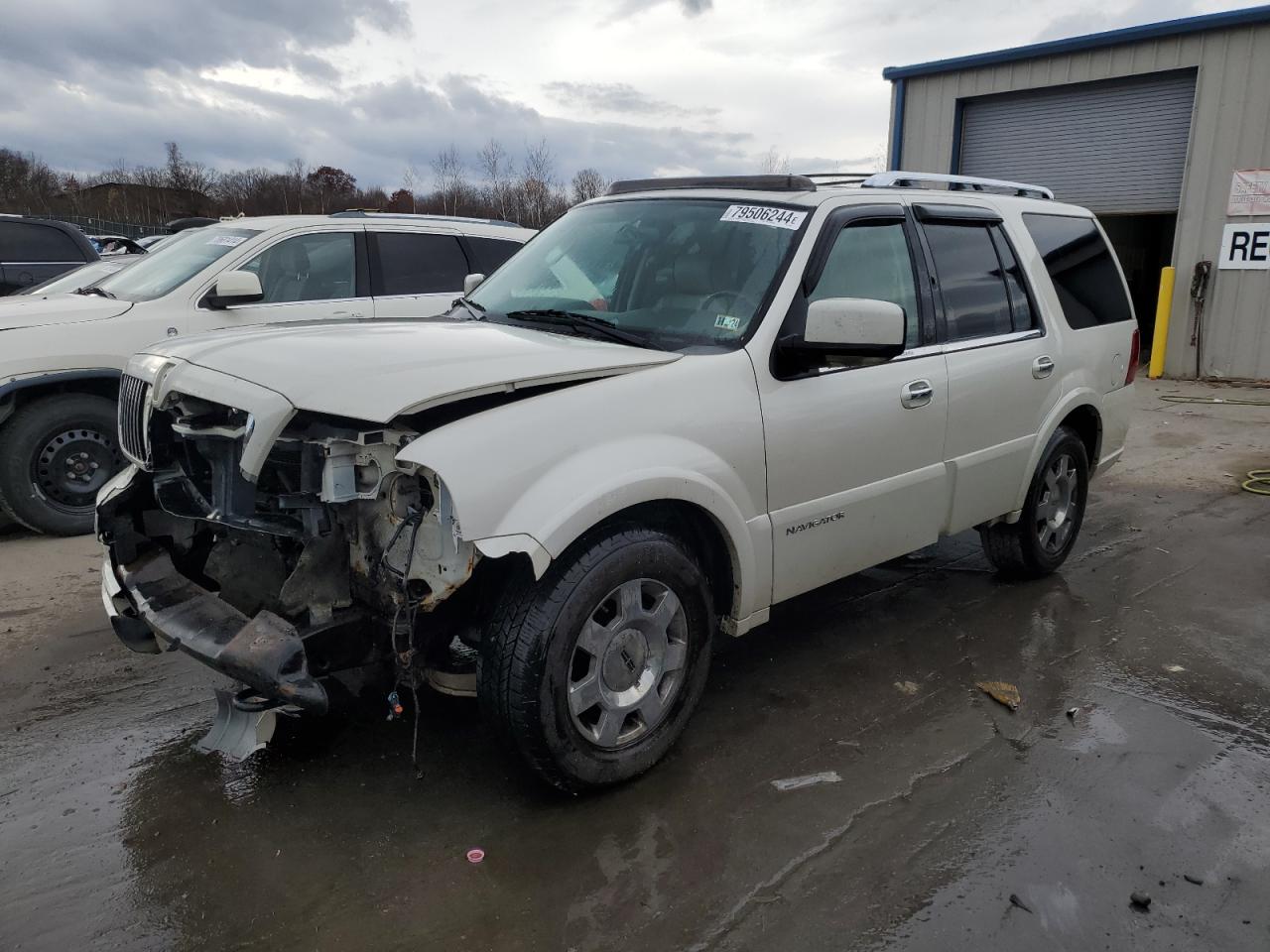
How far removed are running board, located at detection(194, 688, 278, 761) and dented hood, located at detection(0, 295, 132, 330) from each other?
3.96m

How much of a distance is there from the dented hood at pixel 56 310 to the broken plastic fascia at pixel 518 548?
15.0 feet

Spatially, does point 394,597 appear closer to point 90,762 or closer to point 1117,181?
point 90,762

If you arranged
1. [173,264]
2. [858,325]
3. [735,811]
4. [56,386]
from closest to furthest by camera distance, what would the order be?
1. [735,811]
2. [858,325]
3. [56,386]
4. [173,264]

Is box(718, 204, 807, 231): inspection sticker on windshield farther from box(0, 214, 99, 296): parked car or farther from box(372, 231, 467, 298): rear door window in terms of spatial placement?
box(0, 214, 99, 296): parked car

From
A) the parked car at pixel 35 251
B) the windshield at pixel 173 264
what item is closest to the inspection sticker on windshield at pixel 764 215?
the windshield at pixel 173 264

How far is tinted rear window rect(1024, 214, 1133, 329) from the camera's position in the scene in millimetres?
4887

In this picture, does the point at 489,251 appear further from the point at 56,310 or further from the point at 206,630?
the point at 206,630

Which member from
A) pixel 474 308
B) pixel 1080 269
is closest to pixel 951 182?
pixel 1080 269

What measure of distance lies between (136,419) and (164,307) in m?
3.17

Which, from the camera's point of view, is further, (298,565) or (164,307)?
(164,307)

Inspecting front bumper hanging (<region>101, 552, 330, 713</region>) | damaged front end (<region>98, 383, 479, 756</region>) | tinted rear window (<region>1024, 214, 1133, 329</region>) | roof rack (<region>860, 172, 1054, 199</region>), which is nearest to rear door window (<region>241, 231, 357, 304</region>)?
damaged front end (<region>98, 383, 479, 756</region>)

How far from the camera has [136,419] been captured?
10.6 ft

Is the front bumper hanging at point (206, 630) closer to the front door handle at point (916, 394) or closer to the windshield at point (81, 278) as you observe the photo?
the front door handle at point (916, 394)

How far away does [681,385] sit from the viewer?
305 centimetres
